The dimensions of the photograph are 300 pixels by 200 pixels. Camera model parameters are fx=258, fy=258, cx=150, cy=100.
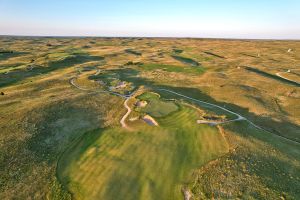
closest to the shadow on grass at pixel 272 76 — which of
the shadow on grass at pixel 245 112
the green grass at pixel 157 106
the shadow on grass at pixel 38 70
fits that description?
the shadow on grass at pixel 245 112

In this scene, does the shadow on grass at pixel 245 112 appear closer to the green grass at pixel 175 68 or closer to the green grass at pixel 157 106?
the green grass at pixel 157 106

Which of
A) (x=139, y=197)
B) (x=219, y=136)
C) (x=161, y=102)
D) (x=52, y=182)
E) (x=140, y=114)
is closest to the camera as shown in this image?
(x=139, y=197)

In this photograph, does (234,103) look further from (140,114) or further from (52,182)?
(52,182)

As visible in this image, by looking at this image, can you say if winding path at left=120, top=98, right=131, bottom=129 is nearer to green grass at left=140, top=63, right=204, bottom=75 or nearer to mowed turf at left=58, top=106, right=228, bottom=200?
mowed turf at left=58, top=106, right=228, bottom=200

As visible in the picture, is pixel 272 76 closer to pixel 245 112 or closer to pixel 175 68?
pixel 175 68

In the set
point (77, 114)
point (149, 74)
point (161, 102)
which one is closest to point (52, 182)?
point (77, 114)

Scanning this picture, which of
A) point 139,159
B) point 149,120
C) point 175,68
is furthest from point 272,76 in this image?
point 139,159

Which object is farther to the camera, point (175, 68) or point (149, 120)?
point (175, 68)
